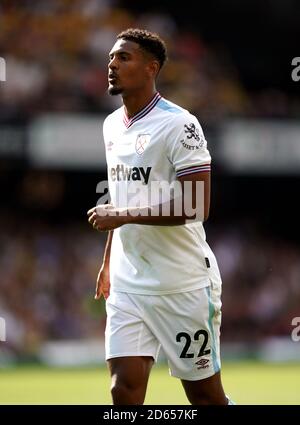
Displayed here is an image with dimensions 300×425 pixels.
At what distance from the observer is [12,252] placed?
719 inches

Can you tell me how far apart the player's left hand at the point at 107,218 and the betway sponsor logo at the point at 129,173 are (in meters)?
0.32

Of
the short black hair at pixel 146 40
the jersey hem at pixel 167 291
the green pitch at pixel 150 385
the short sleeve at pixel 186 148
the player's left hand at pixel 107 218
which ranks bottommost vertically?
the green pitch at pixel 150 385

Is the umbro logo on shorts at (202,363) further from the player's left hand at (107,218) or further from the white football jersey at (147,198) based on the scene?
the player's left hand at (107,218)

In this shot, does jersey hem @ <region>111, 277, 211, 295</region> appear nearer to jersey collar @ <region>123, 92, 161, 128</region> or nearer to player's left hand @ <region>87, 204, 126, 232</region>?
player's left hand @ <region>87, 204, 126, 232</region>

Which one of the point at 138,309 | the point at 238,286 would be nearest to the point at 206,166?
the point at 138,309

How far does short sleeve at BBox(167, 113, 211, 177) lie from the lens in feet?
19.8

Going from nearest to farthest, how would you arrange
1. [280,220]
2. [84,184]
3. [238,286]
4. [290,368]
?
[290,368] < [238,286] < [84,184] < [280,220]

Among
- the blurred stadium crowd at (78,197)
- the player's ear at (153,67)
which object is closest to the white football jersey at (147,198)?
the player's ear at (153,67)

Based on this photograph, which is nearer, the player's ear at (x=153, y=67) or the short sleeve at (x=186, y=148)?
the short sleeve at (x=186, y=148)

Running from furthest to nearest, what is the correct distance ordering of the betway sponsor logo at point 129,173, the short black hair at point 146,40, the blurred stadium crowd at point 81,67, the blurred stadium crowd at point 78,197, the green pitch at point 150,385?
the blurred stadium crowd at point 81,67, the blurred stadium crowd at point 78,197, the green pitch at point 150,385, the short black hair at point 146,40, the betway sponsor logo at point 129,173

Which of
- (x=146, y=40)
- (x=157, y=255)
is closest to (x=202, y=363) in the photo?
(x=157, y=255)

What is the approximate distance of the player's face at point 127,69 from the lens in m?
6.23
